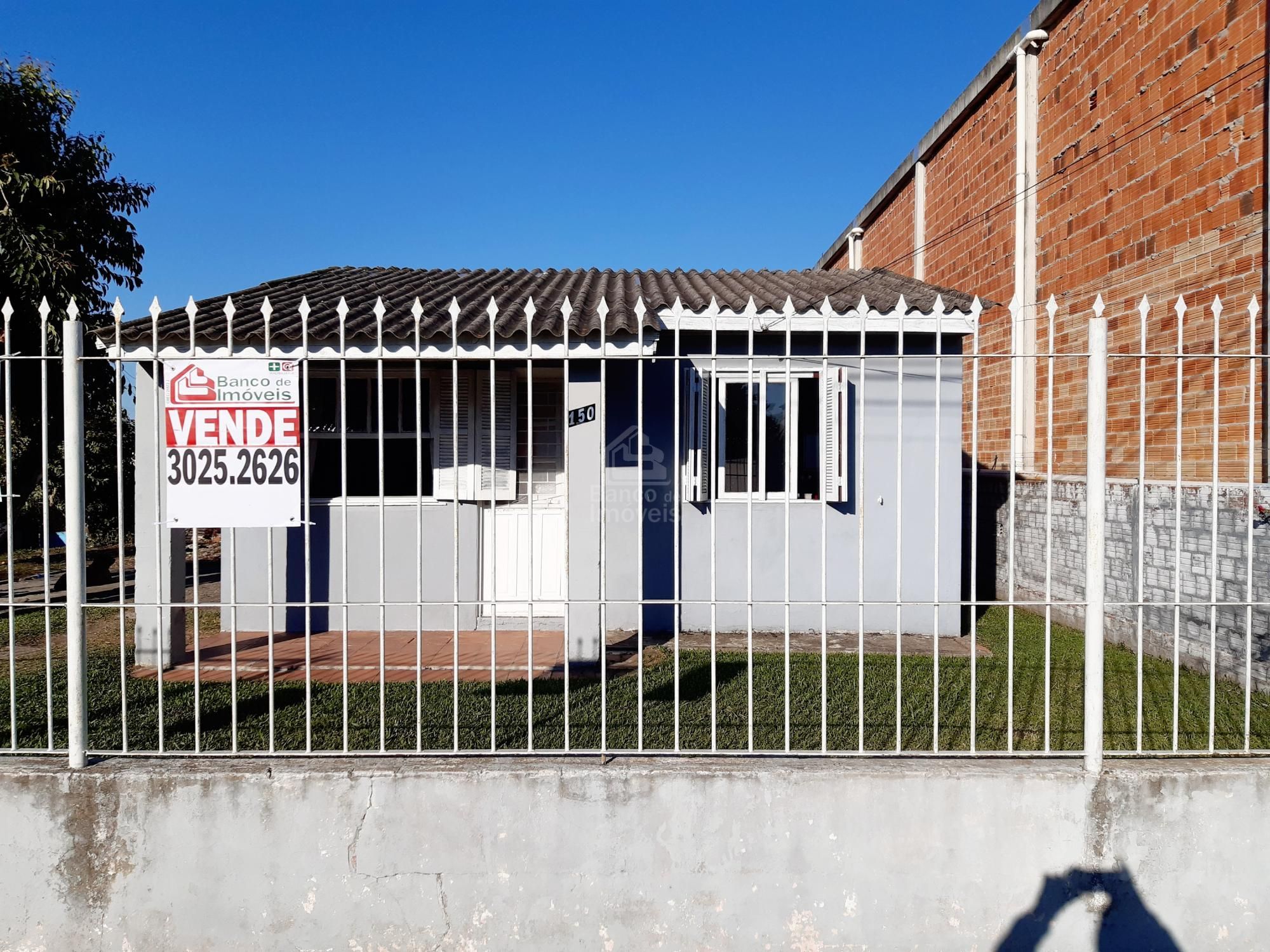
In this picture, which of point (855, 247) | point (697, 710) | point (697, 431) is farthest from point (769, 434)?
point (855, 247)

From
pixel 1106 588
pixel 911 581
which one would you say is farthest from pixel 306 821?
pixel 1106 588

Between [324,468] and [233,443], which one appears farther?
[324,468]

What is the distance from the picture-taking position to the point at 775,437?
7.64m

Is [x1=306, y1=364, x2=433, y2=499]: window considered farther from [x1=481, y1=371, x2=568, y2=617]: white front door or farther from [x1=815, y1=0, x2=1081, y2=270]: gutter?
[x1=815, y1=0, x2=1081, y2=270]: gutter

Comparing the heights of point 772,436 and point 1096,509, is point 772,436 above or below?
above

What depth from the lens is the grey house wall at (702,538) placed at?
24.3 ft

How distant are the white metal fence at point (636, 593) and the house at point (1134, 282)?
12 centimetres

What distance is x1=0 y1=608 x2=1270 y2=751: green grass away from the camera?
4.52 metres

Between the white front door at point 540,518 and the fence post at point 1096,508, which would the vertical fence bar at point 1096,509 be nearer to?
the fence post at point 1096,508

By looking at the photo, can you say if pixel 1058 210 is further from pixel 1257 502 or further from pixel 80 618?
pixel 80 618

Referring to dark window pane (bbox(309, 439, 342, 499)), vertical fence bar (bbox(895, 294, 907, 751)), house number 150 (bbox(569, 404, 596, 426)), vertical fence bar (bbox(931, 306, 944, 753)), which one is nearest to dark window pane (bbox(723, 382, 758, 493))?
house number 150 (bbox(569, 404, 596, 426))

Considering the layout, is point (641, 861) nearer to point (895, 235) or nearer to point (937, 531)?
point (937, 531)

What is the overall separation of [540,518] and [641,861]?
4.90 metres

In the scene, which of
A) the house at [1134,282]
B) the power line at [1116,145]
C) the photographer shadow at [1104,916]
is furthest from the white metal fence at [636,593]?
the power line at [1116,145]
